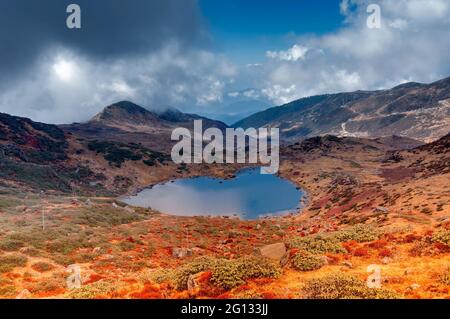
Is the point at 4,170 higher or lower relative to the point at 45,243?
higher

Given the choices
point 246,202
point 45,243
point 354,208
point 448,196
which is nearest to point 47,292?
point 45,243

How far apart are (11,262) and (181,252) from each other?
1521cm

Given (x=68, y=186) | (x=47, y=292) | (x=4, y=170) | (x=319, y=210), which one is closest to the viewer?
(x=47, y=292)

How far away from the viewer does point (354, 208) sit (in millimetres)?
59750

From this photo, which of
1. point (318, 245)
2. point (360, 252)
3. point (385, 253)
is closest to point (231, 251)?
point (318, 245)

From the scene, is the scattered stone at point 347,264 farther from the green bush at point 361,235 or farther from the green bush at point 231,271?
the green bush at point 361,235

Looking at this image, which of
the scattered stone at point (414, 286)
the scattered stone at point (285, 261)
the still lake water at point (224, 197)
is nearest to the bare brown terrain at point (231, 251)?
the scattered stone at point (414, 286)

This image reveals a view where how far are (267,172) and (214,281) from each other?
140m

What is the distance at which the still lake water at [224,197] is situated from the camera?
89.0 m

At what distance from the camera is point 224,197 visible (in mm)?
108438

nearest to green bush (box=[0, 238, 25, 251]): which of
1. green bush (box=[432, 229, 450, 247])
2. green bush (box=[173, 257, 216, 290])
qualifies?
green bush (box=[173, 257, 216, 290])

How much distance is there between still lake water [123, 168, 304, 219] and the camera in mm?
89000

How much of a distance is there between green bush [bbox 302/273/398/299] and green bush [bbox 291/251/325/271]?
2.91m
